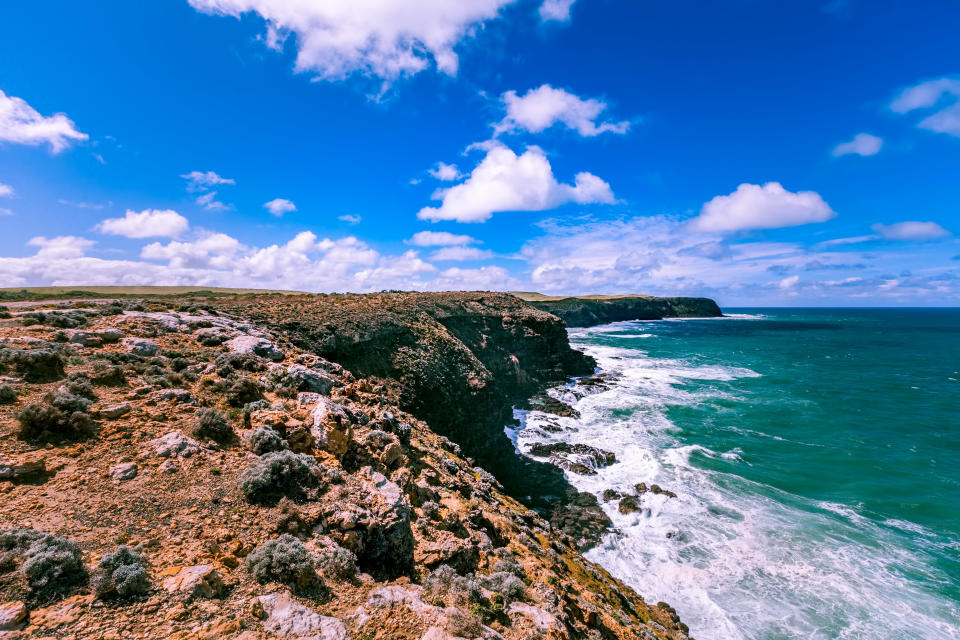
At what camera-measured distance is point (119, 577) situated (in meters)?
5.30

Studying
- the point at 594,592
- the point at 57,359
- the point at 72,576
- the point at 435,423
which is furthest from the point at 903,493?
the point at 57,359

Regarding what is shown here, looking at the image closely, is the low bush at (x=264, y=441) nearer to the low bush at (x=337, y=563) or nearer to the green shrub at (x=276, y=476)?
the green shrub at (x=276, y=476)

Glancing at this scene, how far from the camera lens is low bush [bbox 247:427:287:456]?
947 centimetres

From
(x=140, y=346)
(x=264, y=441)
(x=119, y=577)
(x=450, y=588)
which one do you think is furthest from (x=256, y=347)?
(x=450, y=588)

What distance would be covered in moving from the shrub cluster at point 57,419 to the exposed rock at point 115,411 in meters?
0.32

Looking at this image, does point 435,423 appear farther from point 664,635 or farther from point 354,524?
point 354,524

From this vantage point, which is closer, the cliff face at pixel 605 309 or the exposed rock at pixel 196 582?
the exposed rock at pixel 196 582

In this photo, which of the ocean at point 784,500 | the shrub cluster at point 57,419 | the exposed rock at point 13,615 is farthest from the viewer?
the ocean at point 784,500

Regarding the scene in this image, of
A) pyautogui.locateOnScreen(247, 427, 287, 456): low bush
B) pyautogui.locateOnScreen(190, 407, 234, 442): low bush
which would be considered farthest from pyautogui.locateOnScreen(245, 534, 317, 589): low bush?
pyautogui.locateOnScreen(190, 407, 234, 442): low bush

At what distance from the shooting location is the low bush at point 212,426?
9.39 metres

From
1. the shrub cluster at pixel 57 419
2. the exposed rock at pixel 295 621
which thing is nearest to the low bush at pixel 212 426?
the shrub cluster at pixel 57 419

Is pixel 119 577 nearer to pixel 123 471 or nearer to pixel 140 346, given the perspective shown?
pixel 123 471

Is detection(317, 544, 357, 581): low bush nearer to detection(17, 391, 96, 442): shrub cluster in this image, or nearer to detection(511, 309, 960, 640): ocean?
detection(17, 391, 96, 442): shrub cluster

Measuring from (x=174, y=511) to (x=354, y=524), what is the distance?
11.2 ft
